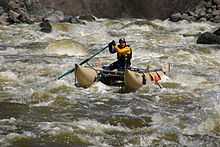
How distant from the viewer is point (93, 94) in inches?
539

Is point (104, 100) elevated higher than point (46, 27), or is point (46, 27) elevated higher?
point (46, 27)

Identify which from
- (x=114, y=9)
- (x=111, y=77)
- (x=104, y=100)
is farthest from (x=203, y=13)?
(x=104, y=100)

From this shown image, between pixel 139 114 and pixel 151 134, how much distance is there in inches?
59.4

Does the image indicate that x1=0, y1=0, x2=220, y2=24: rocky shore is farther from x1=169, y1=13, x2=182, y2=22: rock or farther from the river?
the river

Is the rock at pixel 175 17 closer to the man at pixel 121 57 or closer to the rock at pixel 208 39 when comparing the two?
the rock at pixel 208 39

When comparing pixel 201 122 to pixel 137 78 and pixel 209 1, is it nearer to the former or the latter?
pixel 137 78

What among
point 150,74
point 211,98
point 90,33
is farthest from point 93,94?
point 90,33

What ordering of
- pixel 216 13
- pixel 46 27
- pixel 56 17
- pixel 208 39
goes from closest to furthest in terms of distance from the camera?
pixel 208 39
pixel 46 27
pixel 56 17
pixel 216 13

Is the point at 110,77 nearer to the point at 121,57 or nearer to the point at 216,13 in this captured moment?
the point at 121,57

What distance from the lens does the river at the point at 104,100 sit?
10.2 metres

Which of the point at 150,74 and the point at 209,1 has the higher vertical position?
the point at 209,1

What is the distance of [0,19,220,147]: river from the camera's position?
10234mm

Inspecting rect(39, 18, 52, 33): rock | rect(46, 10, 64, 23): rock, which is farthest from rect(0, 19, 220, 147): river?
rect(46, 10, 64, 23): rock

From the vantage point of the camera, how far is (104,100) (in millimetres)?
13141
